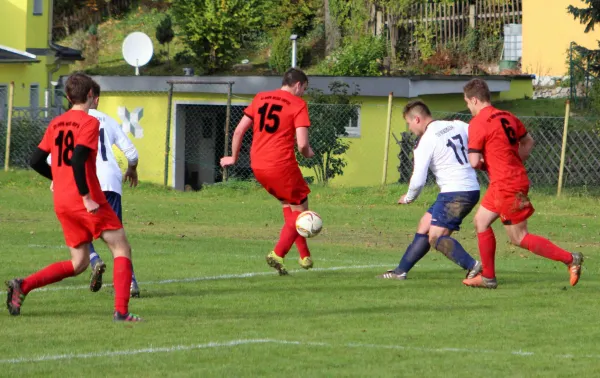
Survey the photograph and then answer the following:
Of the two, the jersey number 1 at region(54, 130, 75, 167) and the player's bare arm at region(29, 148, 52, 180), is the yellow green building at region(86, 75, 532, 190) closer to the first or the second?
the player's bare arm at region(29, 148, 52, 180)

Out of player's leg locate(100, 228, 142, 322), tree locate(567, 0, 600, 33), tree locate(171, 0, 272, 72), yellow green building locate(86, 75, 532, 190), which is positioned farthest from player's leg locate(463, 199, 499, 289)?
tree locate(171, 0, 272, 72)

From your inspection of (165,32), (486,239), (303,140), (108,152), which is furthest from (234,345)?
(165,32)

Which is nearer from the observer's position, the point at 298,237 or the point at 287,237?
the point at 287,237

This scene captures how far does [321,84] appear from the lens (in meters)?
30.9

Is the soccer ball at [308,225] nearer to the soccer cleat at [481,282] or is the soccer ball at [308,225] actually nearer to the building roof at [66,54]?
the soccer cleat at [481,282]

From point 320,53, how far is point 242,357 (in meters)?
42.7

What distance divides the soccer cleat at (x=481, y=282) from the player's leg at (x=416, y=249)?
1.90ft

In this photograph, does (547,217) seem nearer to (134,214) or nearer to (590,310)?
(134,214)

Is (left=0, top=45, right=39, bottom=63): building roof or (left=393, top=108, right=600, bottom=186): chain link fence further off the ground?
(left=0, top=45, right=39, bottom=63): building roof

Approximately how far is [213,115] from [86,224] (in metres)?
24.5

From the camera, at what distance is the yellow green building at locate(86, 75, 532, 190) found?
2964 centimetres

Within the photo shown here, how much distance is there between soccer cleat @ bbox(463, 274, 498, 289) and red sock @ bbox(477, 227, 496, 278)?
38 millimetres

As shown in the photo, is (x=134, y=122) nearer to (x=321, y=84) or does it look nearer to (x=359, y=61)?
(x=321, y=84)

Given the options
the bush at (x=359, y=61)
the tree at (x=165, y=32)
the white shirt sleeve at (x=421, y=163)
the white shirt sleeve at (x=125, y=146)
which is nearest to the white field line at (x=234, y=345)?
the white shirt sleeve at (x=125, y=146)
